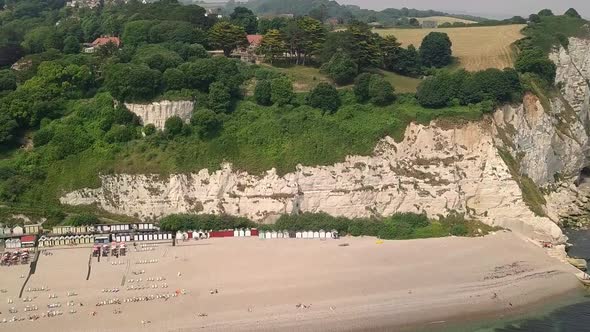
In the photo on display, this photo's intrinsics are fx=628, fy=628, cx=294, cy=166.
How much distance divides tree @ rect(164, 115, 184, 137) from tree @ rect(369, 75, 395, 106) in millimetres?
14783

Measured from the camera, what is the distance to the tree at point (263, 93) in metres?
48.9

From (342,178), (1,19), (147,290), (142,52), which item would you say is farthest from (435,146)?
(1,19)

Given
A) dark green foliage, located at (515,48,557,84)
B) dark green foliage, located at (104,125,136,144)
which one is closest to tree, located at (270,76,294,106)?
dark green foliage, located at (104,125,136,144)

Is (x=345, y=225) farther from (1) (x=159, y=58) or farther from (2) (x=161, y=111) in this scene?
(1) (x=159, y=58)

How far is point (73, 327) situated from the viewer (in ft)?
94.6

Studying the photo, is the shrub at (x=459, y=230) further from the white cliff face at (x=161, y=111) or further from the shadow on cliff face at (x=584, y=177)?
the white cliff face at (x=161, y=111)

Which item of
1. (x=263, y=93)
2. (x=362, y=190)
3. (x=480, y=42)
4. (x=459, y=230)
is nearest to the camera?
(x=459, y=230)

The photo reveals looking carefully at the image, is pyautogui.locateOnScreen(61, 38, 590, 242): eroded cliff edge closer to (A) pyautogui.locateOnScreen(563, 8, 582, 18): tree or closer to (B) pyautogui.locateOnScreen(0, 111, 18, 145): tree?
(B) pyautogui.locateOnScreen(0, 111, 18, 145): tree

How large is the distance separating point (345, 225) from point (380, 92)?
11.8 metres

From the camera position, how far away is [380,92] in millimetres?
47844


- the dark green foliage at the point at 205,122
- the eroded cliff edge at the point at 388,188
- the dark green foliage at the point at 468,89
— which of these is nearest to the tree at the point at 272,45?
the dark green foliage at the point at 205,122

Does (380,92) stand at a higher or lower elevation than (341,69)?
lower

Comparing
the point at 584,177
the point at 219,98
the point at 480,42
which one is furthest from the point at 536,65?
the point at 219,98

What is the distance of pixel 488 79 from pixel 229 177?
20880 millimetres
